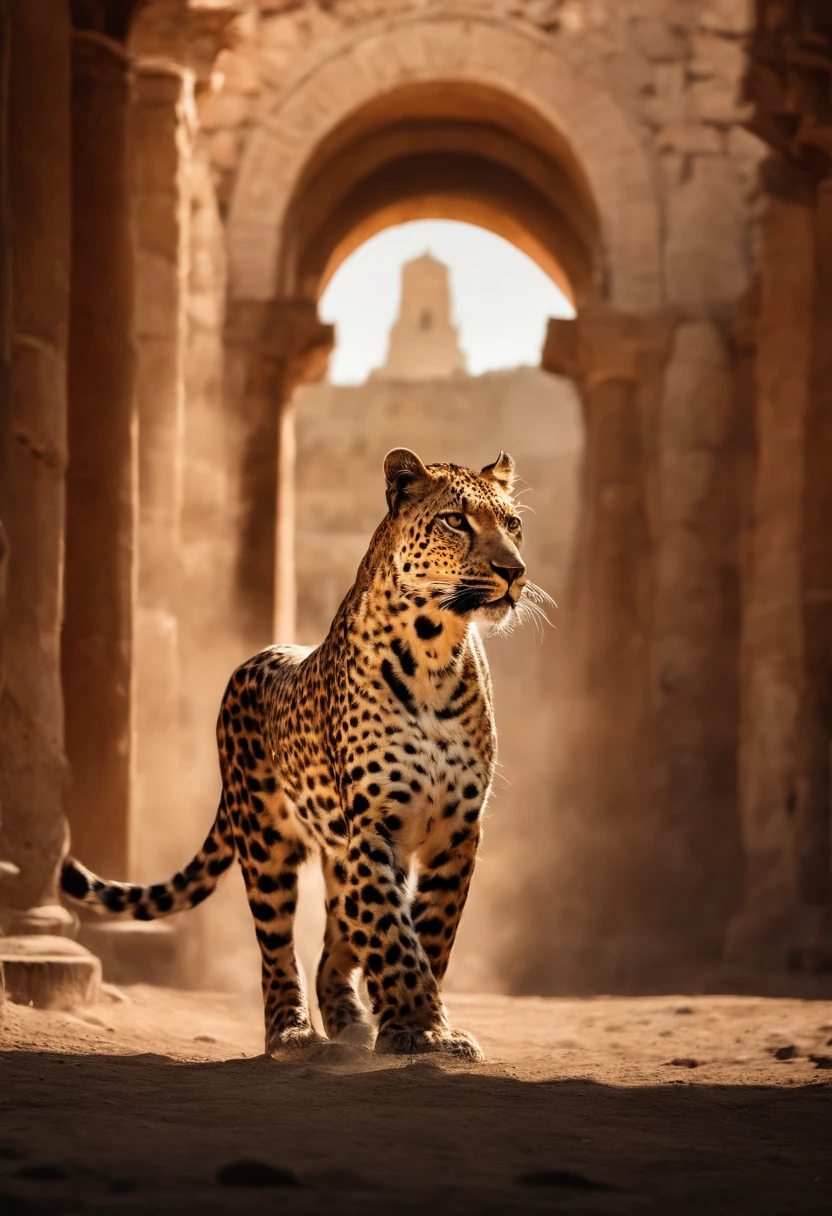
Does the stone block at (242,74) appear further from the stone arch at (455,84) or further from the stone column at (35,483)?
the stone column at (35,483)

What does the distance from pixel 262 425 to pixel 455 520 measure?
9604 mm

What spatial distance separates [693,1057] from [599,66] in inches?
431

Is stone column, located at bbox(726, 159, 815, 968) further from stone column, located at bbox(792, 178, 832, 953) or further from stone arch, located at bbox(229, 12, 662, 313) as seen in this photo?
stone arch, located at bbox(229, 12, 662, 313)

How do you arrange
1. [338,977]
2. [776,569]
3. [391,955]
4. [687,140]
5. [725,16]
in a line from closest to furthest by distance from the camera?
[391,955] → [338,977] → [776,569] → [687,140] → [725,16]

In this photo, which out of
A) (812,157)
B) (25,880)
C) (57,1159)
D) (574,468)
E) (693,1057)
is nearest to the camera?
(57,1159)

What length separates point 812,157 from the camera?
1193 cm

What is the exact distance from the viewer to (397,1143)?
3.75 metres

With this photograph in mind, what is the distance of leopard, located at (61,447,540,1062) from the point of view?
5500mm

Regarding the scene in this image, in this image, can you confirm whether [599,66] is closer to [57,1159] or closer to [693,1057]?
[693,1057]

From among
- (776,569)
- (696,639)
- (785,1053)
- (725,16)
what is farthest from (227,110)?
(785,1053)

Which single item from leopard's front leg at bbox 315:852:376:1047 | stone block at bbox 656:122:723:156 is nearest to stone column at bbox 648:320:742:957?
stone block at bbox 656:122:723:156

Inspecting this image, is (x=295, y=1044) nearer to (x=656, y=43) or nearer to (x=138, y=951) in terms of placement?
(x=138, y=951)

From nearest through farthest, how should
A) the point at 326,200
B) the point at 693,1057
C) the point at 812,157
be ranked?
the point at 693,1057 < the point at 812,157 < the point at 326,200

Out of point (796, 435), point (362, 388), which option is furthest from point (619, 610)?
point (362, 388)
